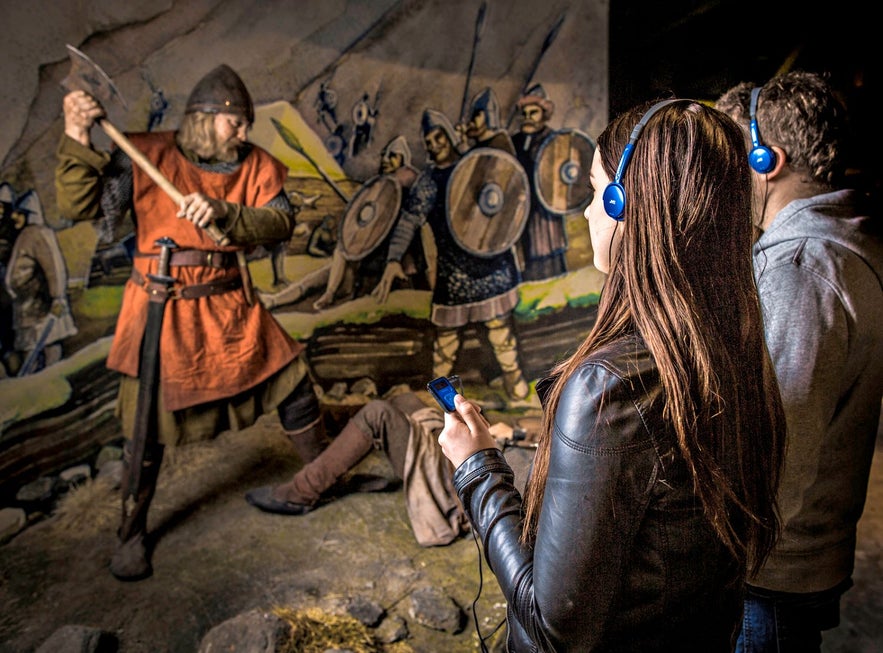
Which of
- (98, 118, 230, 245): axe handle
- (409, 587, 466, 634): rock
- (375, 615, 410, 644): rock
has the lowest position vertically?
(375, 615, 410, 644): rock

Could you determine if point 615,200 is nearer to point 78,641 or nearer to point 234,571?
point 78,641

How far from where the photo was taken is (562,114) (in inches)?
191

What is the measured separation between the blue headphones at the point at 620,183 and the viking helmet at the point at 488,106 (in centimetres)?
401

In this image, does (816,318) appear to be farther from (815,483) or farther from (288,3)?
(288,3)

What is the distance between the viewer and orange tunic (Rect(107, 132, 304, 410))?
2.84 m

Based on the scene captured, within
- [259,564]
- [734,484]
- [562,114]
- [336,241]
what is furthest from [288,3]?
[734,484]

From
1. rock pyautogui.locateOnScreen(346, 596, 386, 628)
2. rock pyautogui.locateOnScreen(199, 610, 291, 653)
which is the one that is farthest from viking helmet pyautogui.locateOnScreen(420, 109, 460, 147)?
rock pyautogui.locateOnScreen(199, 610, 291, 653)

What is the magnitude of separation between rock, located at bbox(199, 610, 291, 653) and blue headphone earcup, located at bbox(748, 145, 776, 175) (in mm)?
2314

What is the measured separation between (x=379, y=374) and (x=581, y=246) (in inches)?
79.1

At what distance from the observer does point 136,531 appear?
298 centimetres

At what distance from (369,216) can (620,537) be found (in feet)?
13.6

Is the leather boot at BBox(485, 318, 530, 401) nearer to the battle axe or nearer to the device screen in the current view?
the battle axe

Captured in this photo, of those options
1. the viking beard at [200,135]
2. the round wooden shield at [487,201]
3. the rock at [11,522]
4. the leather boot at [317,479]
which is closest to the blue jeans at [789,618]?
the leather boot at [317,479]

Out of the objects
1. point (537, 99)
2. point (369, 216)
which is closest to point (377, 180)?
point (369, 216)
